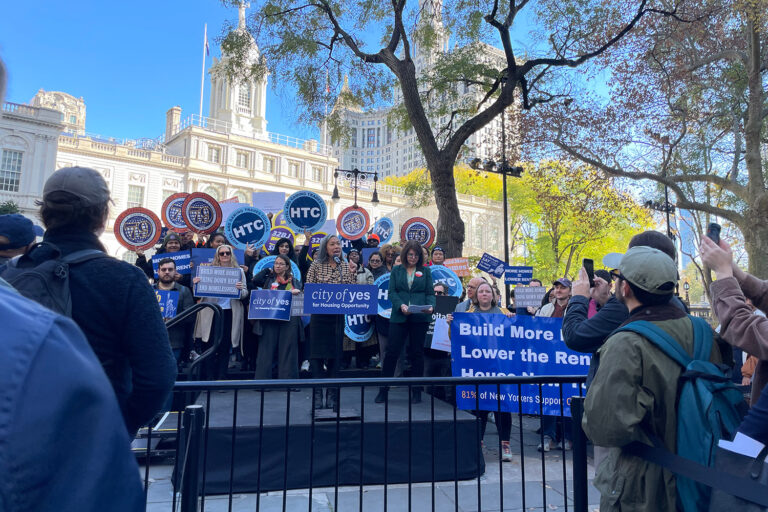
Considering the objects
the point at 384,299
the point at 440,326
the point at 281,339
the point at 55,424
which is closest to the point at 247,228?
the point at 281,339

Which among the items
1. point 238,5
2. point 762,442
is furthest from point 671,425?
point 238,5

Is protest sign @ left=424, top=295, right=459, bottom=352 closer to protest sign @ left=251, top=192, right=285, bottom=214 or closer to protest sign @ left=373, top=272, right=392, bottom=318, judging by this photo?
protest sign @ left=373, top=272, right=392, bottom=318

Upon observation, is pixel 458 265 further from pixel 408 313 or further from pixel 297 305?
pixel 297 305

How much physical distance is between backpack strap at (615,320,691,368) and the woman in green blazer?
4531 mm

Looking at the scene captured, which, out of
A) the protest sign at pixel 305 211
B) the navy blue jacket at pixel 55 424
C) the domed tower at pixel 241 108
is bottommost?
the navy blue jacket at pixel 55 424

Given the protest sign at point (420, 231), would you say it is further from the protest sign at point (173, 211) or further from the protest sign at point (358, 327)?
the protest sign at point (173, 211)

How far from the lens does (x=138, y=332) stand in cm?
192

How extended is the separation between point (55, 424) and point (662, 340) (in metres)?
2.36

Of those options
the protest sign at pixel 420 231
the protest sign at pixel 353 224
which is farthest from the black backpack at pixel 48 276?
the protest sign at pixel 420 231

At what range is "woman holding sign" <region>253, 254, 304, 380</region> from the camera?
734 centimetres

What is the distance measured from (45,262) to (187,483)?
1.51 m

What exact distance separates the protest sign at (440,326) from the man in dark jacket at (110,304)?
5273mm

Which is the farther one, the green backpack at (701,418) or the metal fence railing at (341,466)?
the metal fence railing at (341,466)

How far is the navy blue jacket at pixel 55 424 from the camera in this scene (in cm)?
58
